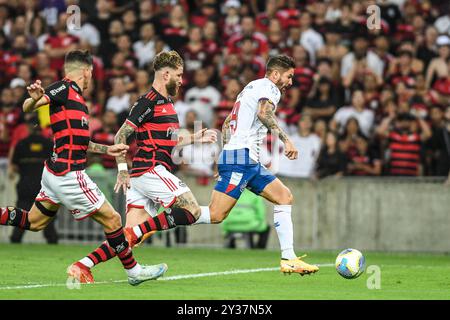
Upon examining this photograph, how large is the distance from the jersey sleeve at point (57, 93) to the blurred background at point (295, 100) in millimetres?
9111

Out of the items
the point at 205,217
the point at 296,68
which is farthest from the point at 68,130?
the point at 296,68

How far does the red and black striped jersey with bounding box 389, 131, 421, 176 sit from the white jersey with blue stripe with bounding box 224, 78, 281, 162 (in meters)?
7.49

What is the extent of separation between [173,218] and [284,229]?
4.44 feet

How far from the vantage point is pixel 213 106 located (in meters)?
21.6

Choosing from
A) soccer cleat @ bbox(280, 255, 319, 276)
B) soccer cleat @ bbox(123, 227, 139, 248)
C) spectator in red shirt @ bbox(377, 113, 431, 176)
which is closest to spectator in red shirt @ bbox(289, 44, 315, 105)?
spectator in red shirt @ bbox(377, 113, 431, 176)

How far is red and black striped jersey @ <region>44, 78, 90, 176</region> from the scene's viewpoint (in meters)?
11.0

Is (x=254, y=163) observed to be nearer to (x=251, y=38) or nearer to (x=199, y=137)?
(x=199, y=137)

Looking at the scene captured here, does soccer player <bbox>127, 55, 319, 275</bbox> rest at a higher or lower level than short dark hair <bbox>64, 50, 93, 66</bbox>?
lower

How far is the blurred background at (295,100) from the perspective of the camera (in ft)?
65.3

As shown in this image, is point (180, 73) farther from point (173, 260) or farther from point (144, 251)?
point (144, 251)

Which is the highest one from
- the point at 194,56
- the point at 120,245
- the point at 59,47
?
the point at 59,47

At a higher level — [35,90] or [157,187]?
[35,90]

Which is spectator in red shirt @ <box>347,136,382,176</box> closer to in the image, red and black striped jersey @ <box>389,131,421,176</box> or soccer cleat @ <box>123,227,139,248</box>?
red and black striped jersey @ <box>389,131,421,176</box>

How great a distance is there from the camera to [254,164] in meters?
12.8
